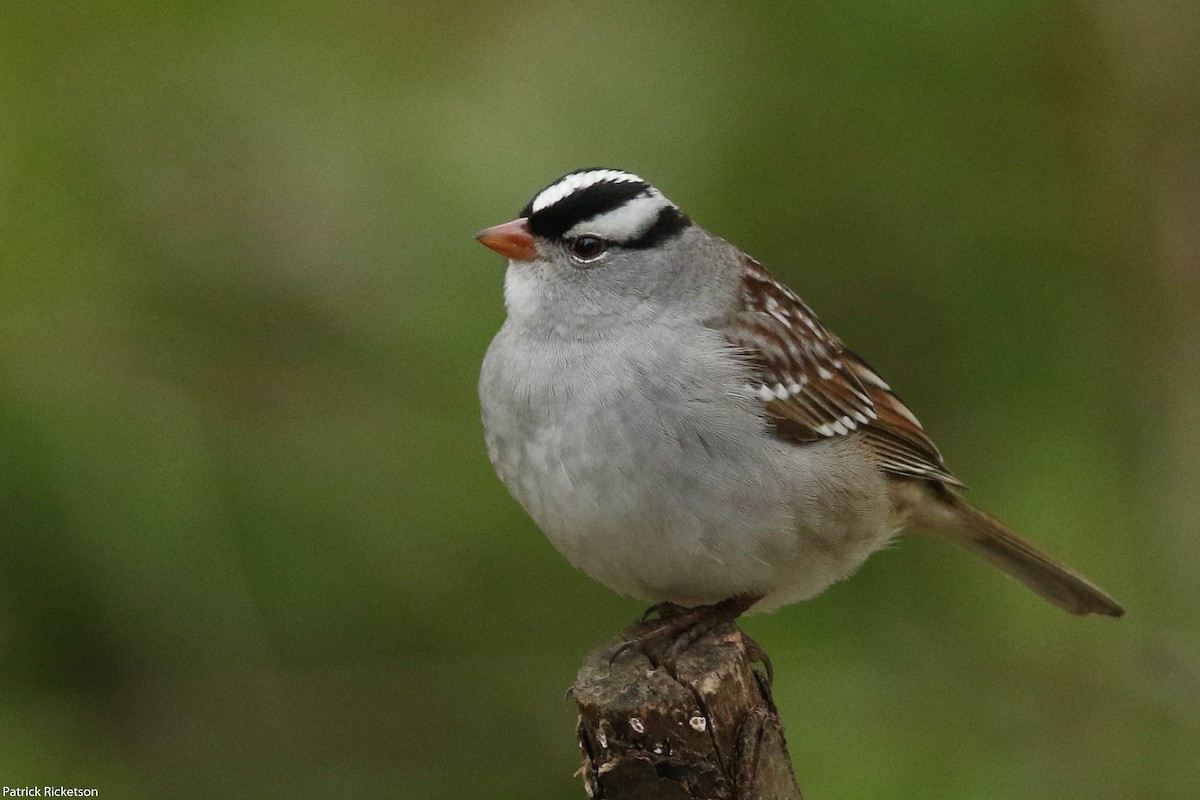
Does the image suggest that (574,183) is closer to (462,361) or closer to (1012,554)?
(462,361)

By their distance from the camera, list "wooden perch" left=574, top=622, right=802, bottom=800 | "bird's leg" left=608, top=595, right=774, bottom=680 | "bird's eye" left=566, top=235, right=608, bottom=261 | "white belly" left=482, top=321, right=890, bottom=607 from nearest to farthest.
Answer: "wooden perch" left=574, top=622, right=802, bottom=800 → "bird's leg" left=608, top=595, right=774, bottom=680 → "white belly" left=482, top=321, right=890, bottom=607 → "bird's eye" left=566, top=235, right=608, bottom=261

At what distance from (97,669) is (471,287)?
4.37 ft

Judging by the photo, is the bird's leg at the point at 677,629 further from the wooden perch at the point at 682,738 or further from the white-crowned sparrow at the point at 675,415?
the wooden perch at the point at 682,738

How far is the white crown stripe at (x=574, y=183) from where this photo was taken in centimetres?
322

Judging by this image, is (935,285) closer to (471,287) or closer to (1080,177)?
(1080,177)

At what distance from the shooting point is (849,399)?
11.3 ft

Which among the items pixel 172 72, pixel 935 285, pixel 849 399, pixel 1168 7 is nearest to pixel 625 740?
pixel 849 399

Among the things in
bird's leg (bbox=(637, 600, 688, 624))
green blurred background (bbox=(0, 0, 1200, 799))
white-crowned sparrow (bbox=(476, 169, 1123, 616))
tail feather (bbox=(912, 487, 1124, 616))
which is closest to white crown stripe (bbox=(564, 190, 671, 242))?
white-crowned sparrow (bbox=(476, 169, 1123, 616))

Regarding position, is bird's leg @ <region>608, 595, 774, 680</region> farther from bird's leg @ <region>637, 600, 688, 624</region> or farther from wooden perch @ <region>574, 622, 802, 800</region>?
wooden perch @ <region>574, 622, 802, 800</region>

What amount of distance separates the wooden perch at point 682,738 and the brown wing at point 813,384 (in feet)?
2.63

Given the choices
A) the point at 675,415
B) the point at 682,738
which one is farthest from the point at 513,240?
the point at 682,738

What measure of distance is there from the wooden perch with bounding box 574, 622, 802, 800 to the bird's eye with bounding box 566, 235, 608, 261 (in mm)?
1069

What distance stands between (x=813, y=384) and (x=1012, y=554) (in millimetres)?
849

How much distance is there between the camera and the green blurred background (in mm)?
3625
